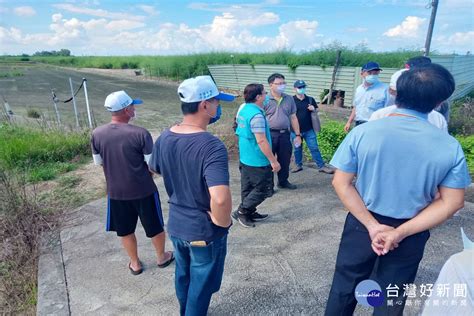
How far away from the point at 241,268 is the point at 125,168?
138cm

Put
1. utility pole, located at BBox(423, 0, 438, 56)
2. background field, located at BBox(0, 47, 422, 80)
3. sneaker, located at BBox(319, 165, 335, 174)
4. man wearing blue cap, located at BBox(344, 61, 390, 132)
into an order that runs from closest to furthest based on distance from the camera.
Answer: man wearing blue cap, located at BBox(344, 61, 390, 132)
sneaker, located at BBox(319, 165, 335, 174)
utility pole, located at BBox(423, 0, 438, 56)
background field, located at BBox(0, 47, 422, 80)

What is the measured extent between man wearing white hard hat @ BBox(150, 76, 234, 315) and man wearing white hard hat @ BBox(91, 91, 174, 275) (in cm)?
50

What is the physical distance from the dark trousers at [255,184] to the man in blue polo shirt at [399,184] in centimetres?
158

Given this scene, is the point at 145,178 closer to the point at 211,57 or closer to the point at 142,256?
the point at 142,256

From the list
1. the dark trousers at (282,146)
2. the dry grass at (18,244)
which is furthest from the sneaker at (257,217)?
the dry grass at (18,244)

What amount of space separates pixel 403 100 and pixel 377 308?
1.26 m

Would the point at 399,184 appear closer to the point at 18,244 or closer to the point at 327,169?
the point at 18,244

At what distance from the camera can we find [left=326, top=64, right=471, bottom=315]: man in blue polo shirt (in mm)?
1516

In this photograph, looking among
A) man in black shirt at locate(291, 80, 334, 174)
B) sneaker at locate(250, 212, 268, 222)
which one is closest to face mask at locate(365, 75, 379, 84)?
man in black shirt at locate(291, 80, 334, 174)

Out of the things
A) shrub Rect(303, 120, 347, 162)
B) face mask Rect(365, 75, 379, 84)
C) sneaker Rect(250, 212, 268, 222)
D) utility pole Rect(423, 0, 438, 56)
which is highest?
utility pole Rect(423, 0, 438, 56)

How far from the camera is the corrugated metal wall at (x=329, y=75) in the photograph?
10875 millimetres

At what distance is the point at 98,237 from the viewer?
3545 mm

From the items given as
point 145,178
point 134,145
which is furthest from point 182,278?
point 134,145

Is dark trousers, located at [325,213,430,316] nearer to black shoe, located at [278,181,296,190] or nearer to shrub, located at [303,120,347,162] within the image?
black shoe, located at [278,181,296,190]
